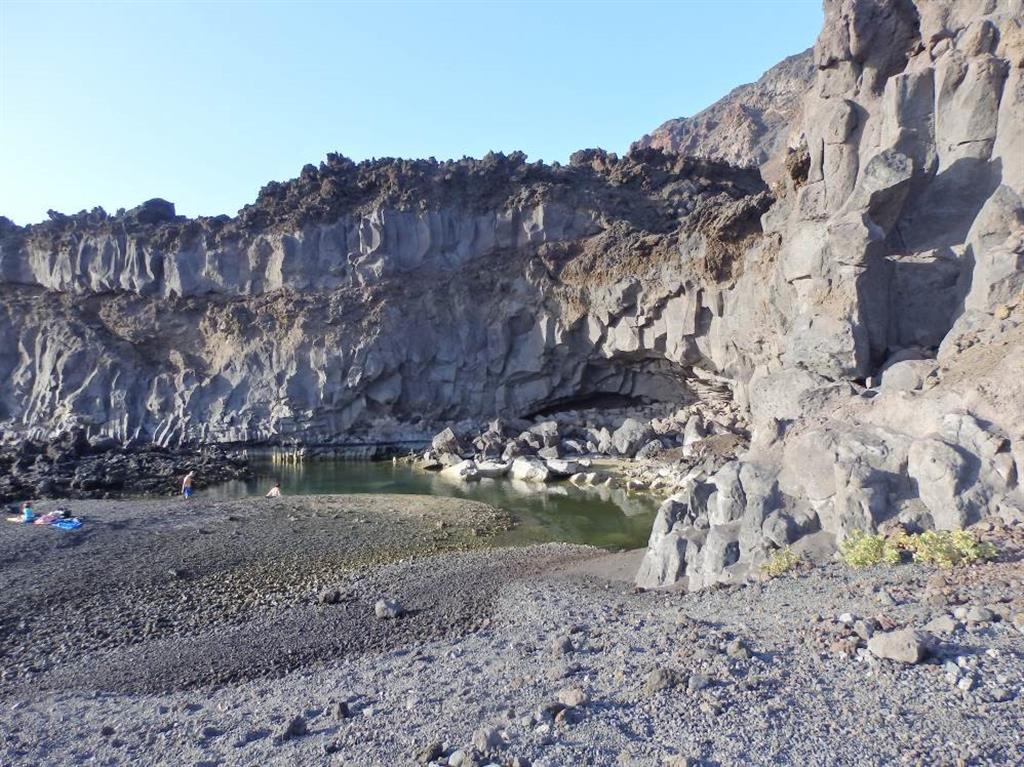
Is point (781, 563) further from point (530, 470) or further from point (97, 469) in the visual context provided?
point (97, 469)

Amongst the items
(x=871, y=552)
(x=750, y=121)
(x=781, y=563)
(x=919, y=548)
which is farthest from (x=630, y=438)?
(x=750, y=121)

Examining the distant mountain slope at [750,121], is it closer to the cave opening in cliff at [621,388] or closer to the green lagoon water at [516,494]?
the cave opening in cliff at [621,388]

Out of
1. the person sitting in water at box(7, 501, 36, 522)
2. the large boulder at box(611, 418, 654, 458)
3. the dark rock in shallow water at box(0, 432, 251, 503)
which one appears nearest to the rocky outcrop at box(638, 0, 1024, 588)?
the large boulder at box(611, 418, 654, 458)

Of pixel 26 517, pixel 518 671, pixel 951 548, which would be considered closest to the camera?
pixel 518 671

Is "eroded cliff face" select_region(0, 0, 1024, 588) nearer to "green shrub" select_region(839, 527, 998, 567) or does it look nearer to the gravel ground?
"green shrub" select_region(839, 527, 998, 567)

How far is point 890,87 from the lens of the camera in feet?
63.5

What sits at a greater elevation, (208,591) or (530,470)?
(530,470)

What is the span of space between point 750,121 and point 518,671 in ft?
301

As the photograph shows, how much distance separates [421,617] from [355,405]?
1357 inches

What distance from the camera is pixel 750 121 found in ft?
283

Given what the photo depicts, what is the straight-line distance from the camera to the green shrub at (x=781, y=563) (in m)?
9.52

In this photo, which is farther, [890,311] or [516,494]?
[516,494]

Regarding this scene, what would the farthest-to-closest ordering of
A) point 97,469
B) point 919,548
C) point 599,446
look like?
1. point 599,446
2. point 97,469
3. point 919,548

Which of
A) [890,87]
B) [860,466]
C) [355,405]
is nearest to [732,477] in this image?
[860,466]
